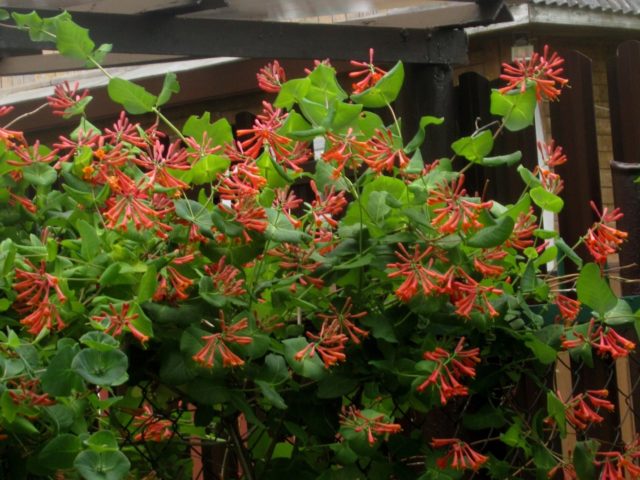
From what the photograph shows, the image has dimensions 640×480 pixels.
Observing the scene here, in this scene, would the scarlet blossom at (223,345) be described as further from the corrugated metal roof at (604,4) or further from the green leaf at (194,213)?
the corrugated metal roof at (604,4)

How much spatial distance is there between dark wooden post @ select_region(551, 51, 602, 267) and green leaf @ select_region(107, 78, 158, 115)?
1382 mm

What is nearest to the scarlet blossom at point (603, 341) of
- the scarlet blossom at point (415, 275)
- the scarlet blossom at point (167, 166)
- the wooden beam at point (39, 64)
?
the scarlet blossom at point (415, 275)

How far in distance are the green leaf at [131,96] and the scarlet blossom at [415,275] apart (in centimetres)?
54

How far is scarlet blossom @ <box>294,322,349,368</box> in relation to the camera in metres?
2.11

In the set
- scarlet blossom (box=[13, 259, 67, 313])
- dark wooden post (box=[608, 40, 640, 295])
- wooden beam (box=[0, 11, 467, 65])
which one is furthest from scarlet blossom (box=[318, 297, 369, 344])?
wooden beam (box=[0, 11, 467, 65])

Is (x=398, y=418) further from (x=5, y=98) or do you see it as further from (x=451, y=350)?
(x=5, y=98)

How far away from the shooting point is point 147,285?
198 cm

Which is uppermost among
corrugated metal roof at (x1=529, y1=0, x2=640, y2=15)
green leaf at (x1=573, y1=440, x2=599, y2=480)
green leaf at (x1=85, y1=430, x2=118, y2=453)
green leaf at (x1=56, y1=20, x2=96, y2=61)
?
corrugated metal roof at (x1=529, y1=0, x2=640, y2=15)

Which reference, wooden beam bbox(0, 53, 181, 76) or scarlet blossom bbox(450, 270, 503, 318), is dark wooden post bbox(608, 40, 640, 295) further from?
wooden beam bbox(0, 53, 181, 76)

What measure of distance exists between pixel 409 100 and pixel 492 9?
0.48m

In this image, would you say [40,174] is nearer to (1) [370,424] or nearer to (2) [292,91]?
(2) [292,91]

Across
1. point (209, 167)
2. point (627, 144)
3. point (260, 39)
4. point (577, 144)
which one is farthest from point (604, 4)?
point (209, 167)

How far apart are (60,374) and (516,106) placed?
38.8 inches

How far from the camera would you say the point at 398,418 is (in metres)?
2.59
